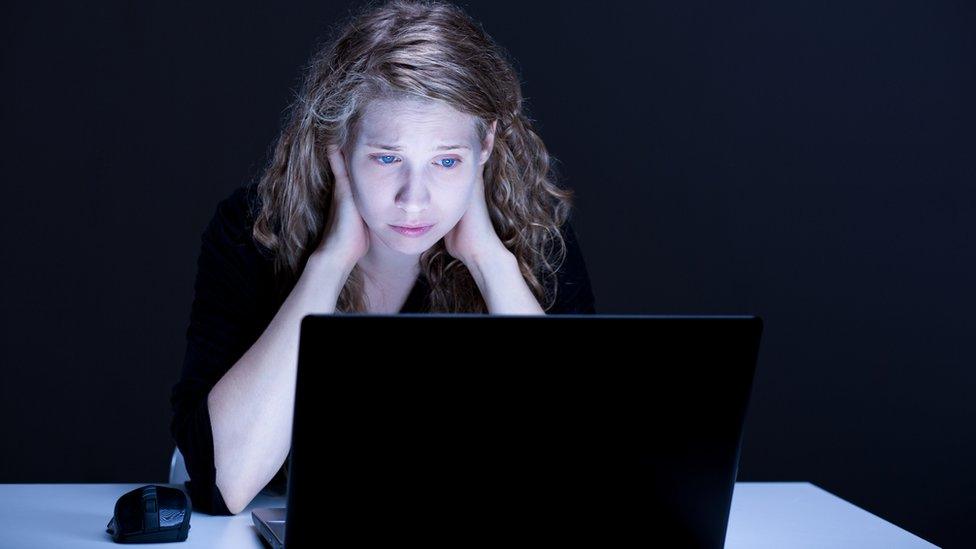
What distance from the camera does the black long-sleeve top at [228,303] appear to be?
5.16 ft

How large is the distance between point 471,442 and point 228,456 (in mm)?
595

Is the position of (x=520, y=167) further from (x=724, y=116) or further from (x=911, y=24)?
(x=911, y=24)

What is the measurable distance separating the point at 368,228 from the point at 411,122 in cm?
23

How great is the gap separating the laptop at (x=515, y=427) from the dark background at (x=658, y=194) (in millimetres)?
1951

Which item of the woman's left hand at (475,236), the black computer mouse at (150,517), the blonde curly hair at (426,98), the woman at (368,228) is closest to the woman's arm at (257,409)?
the woman at (368,228)

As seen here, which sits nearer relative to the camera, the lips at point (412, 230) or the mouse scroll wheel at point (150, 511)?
the mouse scroll wheel at point (150, 511)

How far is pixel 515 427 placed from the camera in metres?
0.94

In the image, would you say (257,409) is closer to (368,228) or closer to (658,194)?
(368,228)

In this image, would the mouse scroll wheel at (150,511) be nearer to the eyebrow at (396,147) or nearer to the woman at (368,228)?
the woman at (368,228)

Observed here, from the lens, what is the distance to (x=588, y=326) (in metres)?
0.93

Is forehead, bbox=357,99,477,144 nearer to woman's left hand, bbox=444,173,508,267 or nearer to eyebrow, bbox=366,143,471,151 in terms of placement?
eyebrow, bbox=366,143,471,151

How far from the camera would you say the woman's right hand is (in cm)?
167

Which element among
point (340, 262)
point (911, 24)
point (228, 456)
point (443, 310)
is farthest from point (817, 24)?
point (228, 456)

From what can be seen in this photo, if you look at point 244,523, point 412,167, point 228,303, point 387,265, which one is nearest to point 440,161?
point 412,167
